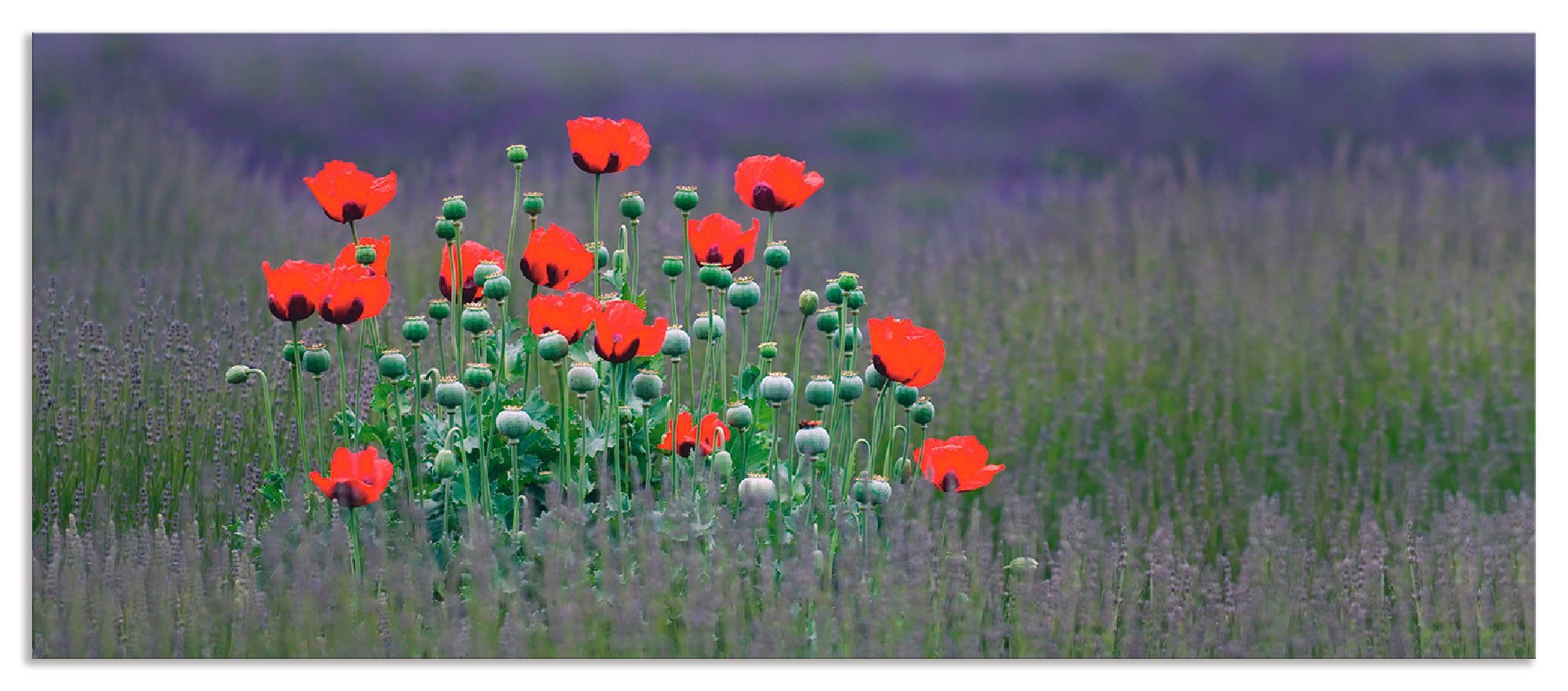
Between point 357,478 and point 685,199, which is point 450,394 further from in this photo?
point 685,199

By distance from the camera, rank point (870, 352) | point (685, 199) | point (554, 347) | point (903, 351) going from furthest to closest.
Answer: point (870, 352) < point (685, 199) < point (903, 351) < point (554, 347)

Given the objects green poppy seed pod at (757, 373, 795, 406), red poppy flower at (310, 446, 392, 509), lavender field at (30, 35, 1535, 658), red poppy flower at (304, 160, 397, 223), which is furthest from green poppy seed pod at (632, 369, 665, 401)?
red poppy flower at (304, 160, 397, 223)

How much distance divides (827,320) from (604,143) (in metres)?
0.41

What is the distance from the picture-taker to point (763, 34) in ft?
10.0

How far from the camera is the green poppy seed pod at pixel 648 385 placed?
2.51 meters

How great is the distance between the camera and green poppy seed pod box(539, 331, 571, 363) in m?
2.43

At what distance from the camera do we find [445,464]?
8.25 ft

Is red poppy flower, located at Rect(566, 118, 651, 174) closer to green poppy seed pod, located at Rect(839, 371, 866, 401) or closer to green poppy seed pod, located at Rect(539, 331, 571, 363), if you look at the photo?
green poppy seed pod, located at Rect(539, 331, 571, 363)

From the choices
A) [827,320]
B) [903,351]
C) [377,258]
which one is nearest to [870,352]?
[827,320]

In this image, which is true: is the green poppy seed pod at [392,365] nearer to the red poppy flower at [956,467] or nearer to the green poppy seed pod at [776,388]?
the green poppy seed pod at [776,388]

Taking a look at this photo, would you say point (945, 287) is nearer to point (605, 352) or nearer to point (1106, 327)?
point (1106, 327)

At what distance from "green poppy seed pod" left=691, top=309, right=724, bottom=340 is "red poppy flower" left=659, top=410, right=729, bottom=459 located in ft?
0.39

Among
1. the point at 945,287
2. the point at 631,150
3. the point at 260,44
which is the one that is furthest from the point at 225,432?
the point at 945,287

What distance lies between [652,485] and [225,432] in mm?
766
